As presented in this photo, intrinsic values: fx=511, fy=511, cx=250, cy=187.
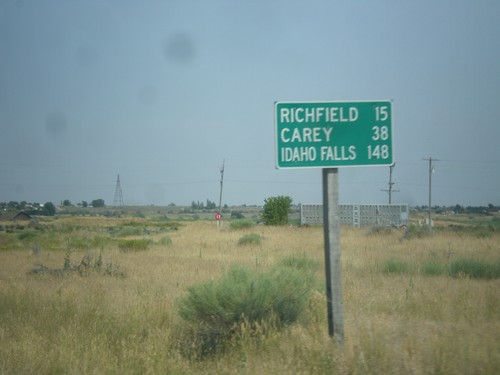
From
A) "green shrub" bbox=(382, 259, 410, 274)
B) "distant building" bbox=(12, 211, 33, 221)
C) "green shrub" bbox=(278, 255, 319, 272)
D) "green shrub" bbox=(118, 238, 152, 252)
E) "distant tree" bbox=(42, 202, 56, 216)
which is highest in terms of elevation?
"distant tree" bbox=(42, 202, 56, 216)

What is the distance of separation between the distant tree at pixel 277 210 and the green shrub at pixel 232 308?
59363 millimetres

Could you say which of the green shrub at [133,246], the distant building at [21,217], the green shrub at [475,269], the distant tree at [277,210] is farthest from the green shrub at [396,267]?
the distant building at [21,217]

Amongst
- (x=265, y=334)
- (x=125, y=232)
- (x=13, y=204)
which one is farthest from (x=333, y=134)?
(x=13, y=204)

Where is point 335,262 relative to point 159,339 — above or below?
above

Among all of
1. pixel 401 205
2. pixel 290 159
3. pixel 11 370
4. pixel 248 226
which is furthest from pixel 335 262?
pixel 401 205

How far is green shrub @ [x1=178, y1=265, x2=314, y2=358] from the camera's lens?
25.0 ft

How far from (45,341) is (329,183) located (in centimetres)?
474

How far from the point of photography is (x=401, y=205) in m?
62.9

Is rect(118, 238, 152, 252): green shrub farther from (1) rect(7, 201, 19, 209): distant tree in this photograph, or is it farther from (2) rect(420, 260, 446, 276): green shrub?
(1) rect(7, 201, 19, 209): distant tree

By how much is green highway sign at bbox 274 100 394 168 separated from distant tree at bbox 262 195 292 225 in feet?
199

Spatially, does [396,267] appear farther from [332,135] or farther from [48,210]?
[48,210]

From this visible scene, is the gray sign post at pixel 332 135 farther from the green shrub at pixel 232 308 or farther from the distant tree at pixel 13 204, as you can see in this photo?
the distant tree at pixel 13 204

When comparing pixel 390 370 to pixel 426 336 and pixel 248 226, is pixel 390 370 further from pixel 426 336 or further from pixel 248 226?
pixel 248 226

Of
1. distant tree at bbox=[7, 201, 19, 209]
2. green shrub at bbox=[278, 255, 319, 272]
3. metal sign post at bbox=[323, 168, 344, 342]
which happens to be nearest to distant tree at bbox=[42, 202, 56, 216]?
distant tree at bbox=[7, 201, 19, 209]
